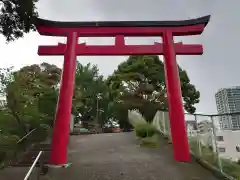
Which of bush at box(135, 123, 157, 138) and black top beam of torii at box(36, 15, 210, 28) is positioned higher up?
black top beam of torii at box(36, 15, 210, 28)

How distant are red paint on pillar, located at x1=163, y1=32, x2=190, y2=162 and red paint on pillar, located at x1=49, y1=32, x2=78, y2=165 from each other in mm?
3418

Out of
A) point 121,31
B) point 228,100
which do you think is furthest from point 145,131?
point 228,100

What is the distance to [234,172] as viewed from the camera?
516 centimetres

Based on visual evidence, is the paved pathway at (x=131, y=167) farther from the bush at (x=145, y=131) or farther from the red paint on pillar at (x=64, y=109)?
the bush at (x=145, y=131)

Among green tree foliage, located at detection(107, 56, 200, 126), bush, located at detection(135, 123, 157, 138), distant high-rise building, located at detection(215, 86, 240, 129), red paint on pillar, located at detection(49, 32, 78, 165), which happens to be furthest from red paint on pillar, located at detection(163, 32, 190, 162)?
green tree foliage, located at detection(107, 56, 200, 126)

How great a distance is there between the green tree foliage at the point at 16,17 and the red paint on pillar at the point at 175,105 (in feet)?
15.8

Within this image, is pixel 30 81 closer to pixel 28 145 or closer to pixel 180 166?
pixel 28 145

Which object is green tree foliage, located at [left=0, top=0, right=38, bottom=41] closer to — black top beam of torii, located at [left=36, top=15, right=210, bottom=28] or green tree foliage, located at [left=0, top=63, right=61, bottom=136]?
black top beam of torii, located at [left=36, top=15, right=210, bottom=28]

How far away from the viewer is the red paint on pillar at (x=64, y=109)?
6.89 metres

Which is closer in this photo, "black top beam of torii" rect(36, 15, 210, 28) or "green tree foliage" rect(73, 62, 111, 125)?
"black top beam of torii" rect(36, 15, 210, 28)

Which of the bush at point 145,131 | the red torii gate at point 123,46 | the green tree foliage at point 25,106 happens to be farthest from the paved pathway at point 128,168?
the green tree foliage at point 25,106

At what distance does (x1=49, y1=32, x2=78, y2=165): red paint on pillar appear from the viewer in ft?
22.6

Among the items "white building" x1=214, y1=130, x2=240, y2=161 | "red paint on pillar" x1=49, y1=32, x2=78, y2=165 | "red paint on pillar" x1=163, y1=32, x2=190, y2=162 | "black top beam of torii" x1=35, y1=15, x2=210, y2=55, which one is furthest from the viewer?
"black top beam of torii" x1=35, y1=15, x2=210, y2=55

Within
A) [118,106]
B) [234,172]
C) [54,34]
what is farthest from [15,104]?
[118,106]
